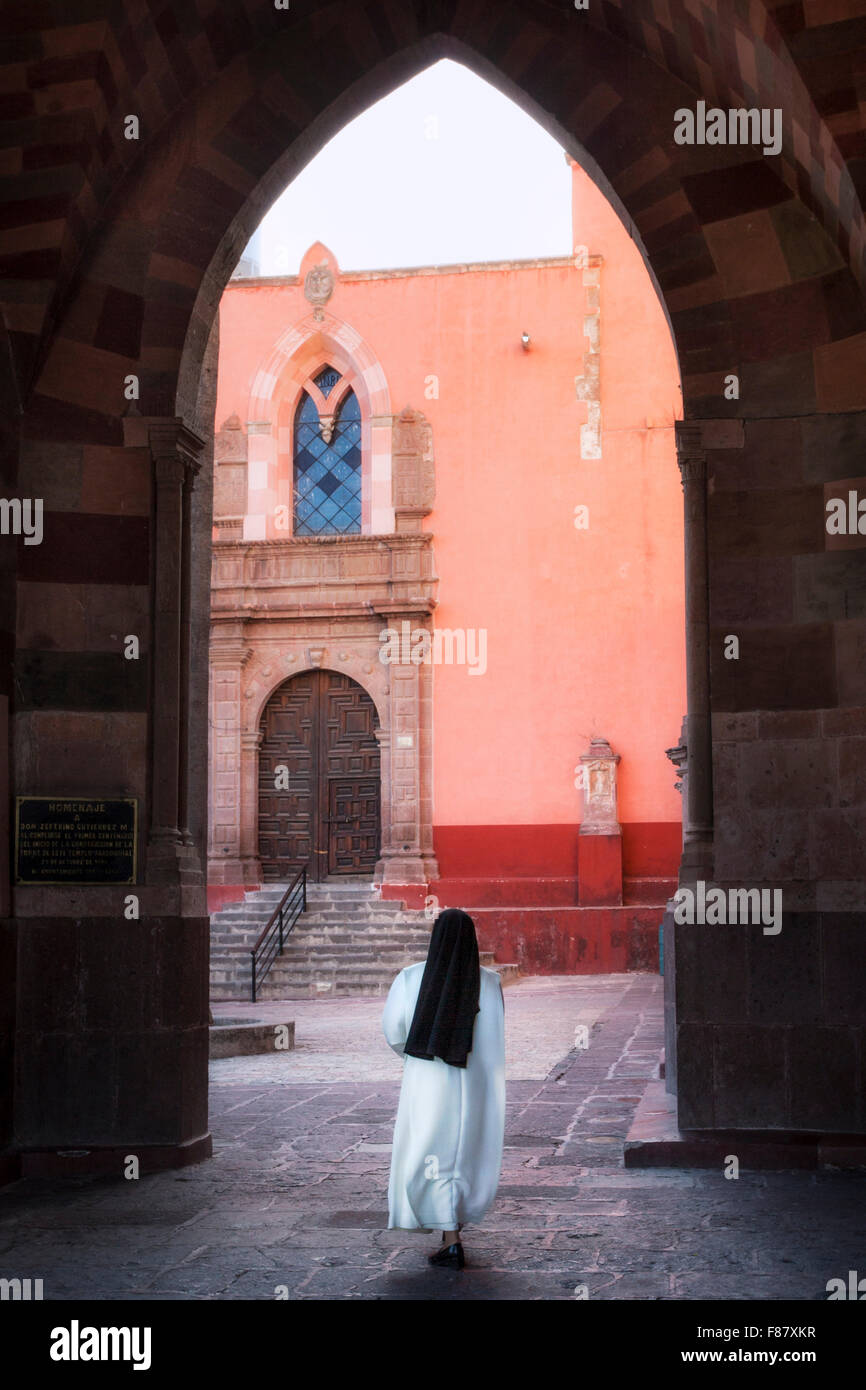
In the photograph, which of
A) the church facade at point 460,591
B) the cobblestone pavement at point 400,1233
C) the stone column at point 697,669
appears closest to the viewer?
the cobblestone pavement at point 400,1233

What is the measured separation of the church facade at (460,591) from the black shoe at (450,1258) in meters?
14.4

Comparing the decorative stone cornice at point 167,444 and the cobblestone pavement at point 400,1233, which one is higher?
the decorative stone cornice at point 167,444

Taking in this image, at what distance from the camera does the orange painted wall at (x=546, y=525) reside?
775 inches

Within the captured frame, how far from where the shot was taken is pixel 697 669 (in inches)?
269

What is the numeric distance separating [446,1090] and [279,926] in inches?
513

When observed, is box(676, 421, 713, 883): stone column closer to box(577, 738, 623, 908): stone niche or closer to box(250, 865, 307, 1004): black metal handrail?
box(250, 865, 307, 1004): black metal handrail

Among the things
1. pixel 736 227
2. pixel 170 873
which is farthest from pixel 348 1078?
pixel 736 227

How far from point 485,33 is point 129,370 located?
Answer: 95.1 inches

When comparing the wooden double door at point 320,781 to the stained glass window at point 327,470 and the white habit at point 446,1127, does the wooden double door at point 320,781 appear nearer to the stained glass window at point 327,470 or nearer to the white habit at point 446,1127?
the stained glass window at point 327,470

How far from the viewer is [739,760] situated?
22.1ft

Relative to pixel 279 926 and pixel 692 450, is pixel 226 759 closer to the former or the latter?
pixel 279 926

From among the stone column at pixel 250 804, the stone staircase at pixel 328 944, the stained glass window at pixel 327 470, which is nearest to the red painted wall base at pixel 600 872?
the stone staircase at pixel 328 944
